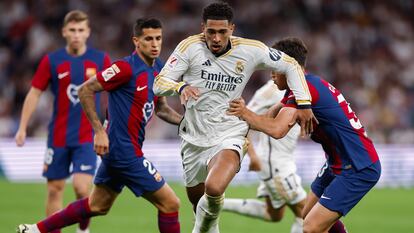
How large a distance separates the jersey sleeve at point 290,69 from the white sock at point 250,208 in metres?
3.01

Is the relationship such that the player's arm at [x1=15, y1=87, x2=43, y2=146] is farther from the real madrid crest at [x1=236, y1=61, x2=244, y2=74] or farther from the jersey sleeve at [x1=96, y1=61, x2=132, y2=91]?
the real madrid crest at [x1=236, y1=61, x2=244, y2=74]

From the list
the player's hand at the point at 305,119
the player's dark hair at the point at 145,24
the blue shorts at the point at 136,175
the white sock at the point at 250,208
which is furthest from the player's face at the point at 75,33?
the player's hand at the point at 305,119

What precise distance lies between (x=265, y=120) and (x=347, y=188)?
34.6 inches

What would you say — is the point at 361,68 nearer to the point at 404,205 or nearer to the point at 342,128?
the point at 404,205

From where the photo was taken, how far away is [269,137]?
32.9ft

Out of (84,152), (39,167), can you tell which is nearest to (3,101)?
(39,167)

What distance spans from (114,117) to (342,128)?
82.6 inches

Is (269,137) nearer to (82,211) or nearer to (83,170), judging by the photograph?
(83,170)

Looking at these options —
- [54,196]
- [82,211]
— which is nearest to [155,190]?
[82,211]

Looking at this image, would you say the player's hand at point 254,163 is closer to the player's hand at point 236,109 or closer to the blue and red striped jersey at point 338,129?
the blue and red striped jersey at point 338,129

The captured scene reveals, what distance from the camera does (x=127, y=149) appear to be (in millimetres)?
7871

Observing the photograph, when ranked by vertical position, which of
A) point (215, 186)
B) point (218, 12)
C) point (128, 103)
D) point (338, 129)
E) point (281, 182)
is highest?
point (218, 12)

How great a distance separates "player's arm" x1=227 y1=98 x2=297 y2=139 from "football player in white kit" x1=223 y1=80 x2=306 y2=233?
7.52ft

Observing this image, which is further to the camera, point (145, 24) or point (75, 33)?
point (75, 33)
